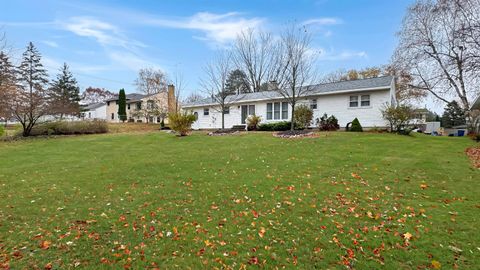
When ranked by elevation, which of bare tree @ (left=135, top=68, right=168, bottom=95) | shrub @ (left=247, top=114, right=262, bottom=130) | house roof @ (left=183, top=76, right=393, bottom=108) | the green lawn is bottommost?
the green lawn

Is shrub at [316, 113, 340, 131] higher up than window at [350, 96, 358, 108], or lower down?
lower down

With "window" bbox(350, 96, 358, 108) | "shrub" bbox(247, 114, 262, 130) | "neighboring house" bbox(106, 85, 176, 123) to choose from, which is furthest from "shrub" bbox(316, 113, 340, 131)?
"neighboring house" bbox(106, 85, 176, 123)

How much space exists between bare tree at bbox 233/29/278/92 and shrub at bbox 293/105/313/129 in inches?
588

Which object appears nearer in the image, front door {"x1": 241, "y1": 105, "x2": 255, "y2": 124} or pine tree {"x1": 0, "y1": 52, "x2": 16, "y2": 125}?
pine tree {"x1": 0, "y1": 52, "x2": 16, "y2": 125}

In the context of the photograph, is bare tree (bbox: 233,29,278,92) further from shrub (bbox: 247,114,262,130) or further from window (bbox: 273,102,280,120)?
shrub (bbox: 247,114,262,130)

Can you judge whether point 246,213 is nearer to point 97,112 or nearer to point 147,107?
point 147,107

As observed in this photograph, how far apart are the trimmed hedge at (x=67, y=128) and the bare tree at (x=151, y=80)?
1167 inches

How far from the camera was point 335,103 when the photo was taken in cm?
1919

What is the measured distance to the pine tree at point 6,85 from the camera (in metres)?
16.7

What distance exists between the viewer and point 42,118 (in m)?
19.9

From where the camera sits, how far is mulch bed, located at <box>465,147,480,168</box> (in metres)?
8.23

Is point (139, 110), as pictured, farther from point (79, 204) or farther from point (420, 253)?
point (420, 253)

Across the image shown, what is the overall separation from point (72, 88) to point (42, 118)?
33.8 metres

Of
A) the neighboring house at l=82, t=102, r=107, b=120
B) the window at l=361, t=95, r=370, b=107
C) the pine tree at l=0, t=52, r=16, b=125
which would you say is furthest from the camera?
the neighboring house at l=82, t=102, r=107, b=120
